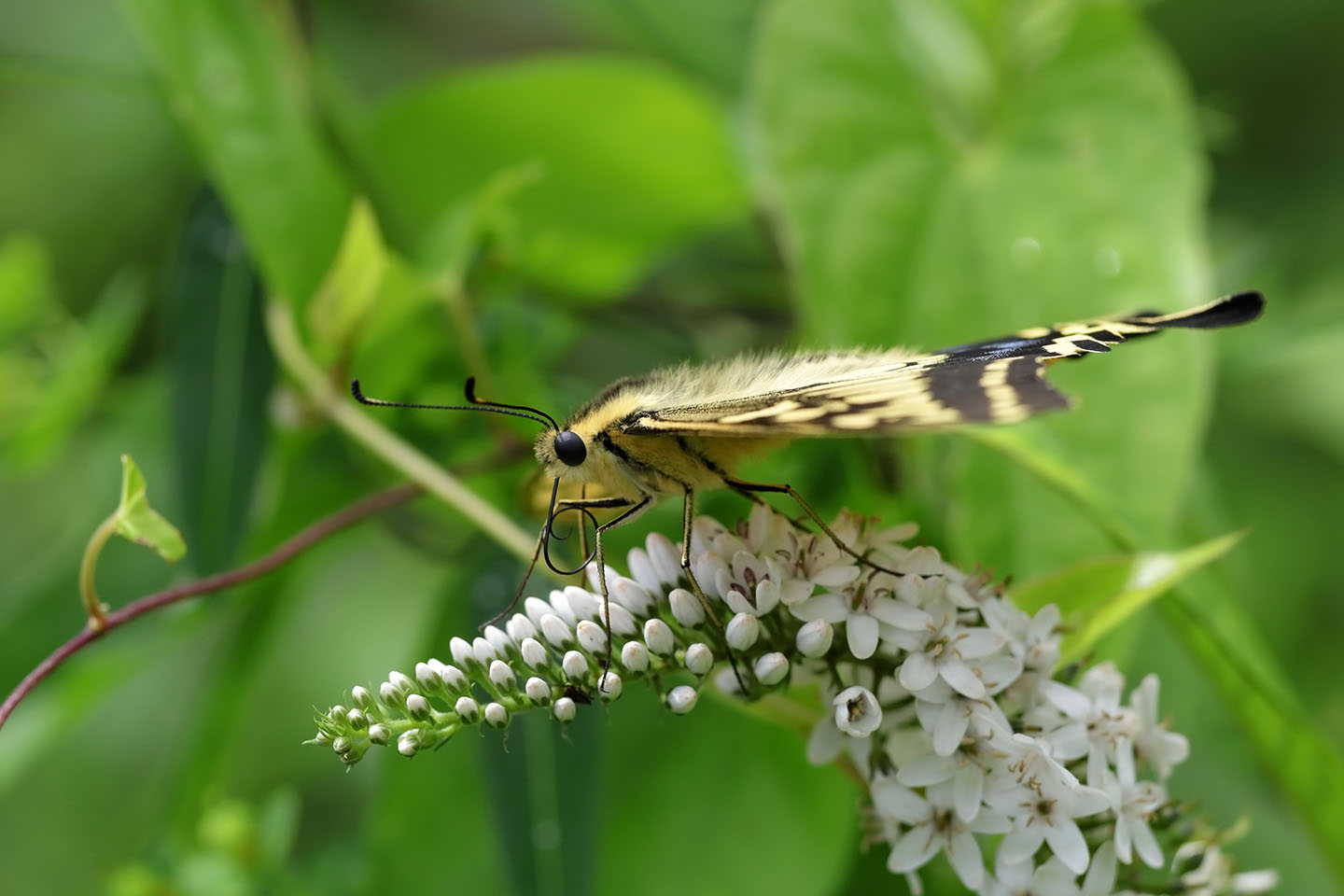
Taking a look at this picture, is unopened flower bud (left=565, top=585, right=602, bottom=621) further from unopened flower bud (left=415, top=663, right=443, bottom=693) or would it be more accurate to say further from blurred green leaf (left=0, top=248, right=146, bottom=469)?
blurred green leaf (left=0, top=248, right=146, bottom=469)

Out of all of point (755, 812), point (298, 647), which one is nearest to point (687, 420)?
point (755, 812)

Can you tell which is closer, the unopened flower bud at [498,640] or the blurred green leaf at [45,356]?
the unopened flower bud at [498,640]

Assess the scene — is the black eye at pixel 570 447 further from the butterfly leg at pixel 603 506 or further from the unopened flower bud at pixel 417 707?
the unopened flower bud at pixel 417 707

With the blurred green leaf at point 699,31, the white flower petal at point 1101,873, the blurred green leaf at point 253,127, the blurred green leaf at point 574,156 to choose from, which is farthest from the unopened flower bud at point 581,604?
the blurred green leaf at point 699,31

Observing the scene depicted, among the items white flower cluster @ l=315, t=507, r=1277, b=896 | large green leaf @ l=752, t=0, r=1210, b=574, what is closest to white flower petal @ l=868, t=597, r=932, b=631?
white flower cluster @ l=315, t=507, r=1277, b=896

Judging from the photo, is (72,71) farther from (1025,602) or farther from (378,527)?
(1025,602)

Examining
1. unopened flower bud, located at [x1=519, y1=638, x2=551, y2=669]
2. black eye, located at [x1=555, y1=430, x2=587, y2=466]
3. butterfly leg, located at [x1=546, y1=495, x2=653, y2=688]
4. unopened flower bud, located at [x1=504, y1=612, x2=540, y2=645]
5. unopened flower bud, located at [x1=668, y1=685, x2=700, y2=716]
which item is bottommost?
unopened flower bud, located at [x1=668, y1=685, x2=700, y2=716]
